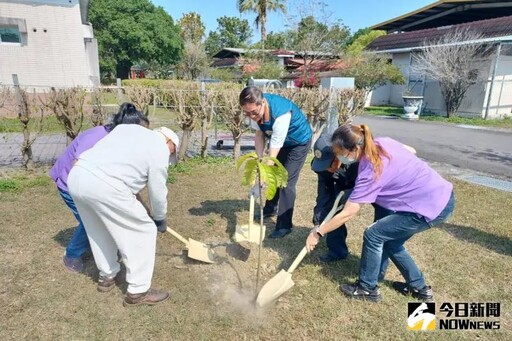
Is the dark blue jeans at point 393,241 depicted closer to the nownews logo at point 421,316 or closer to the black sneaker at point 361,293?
the black sneaker at point 361,293

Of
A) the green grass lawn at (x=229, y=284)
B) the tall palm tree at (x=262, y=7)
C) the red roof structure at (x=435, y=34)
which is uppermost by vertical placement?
the tall palm tree at (x=262, y=7)

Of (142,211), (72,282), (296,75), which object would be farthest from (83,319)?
(296,75)

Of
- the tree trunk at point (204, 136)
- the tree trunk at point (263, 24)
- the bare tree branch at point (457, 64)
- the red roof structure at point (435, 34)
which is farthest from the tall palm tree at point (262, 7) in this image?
the tree trunk at point (204, 136)

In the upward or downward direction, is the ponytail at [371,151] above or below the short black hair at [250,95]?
below

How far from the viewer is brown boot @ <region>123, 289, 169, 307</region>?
2.70 meters

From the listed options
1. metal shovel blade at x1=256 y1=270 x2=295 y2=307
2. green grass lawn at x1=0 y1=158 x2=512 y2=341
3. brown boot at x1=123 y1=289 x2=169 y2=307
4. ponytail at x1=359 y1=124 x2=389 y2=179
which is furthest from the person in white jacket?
ponytail at x1=359 y1=124 x2=389 y2=179

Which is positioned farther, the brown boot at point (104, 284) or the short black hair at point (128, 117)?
the brown boot at point (104, 284)

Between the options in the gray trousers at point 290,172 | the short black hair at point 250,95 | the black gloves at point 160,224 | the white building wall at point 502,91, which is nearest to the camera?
the black gloves at point 160,224

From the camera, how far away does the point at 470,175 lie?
6.83 meters

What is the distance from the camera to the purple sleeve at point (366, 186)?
2.41 metres

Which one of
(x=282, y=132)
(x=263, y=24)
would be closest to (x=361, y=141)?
(x=282, y=132)

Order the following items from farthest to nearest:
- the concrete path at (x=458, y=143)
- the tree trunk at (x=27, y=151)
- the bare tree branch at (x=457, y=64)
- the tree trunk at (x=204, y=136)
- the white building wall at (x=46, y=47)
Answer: the bare tree branch at (x=457, y=64) < the white building wall at (x=46, y=47) < the concrete path at (x=458, y=143) < the tree trunk at (x=204, y=136) < the tree trunk at (x=27, y=151)

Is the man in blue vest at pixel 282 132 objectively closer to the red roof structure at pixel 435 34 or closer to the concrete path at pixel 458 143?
the concrete path at pixel 458 143

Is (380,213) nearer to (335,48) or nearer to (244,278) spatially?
(244,278)
